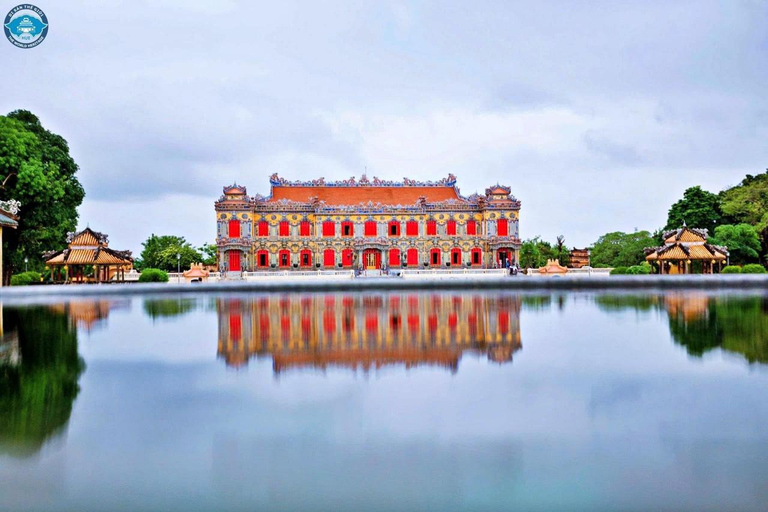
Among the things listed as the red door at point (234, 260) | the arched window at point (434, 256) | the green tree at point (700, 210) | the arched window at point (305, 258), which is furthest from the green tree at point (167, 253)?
the green tree at point (700, 210)

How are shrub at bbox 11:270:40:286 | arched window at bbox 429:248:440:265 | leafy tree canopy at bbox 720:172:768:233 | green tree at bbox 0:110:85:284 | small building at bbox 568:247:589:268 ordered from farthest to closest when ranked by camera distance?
small building at bbox 568:247:589:268
arched window at bbox 429:248:440:265
leafy tree canopy at bbox 720:172:768:233
shrub at bbox 11:270:40:286
green tree at bbox 0:110:85:284

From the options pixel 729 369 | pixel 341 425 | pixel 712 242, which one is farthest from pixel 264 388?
pixel 712 242

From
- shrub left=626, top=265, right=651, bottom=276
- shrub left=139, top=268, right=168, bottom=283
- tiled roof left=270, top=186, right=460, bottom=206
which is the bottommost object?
shrub left=626, top=265, right=651, bottom=276

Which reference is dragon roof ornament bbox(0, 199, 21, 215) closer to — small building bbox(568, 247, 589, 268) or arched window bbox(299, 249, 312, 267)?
arched window bbox(299, 249, 312, 267)

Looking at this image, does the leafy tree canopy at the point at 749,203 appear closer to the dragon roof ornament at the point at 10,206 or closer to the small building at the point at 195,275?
the small building at the point at 195,275

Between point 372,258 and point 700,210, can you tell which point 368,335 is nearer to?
point 372,258

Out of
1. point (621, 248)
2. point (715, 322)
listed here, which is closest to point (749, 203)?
point (621, 248)

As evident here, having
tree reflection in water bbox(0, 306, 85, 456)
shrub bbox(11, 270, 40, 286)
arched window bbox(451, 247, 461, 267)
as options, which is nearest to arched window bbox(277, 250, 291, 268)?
arched window bbox(451, 247, 461, 267)

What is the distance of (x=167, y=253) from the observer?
49.3 m

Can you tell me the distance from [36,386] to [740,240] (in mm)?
42894

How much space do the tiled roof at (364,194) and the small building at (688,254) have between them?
1927 centimetres

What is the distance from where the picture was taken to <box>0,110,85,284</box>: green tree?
87.0 ft

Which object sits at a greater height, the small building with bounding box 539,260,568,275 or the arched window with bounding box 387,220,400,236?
the arched window with bounding box 387,220,400,236

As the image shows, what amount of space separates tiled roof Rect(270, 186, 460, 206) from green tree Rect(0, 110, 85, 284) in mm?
19764
